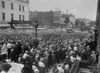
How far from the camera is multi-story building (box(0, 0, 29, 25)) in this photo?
1127 inches

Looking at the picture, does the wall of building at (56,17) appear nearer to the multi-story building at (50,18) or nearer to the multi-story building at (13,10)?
the multi-story building at (50,18)

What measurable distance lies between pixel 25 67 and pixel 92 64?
493 centimetres

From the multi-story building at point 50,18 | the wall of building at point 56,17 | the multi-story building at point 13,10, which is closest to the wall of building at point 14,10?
the multi-story building at point 13,10

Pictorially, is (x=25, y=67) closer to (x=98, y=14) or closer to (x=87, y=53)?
(x=87, y=53)

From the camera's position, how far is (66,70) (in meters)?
7.64

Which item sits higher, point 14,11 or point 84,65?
point 14,11

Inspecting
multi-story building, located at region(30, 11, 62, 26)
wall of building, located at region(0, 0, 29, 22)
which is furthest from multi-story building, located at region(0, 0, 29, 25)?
multi-story building, located at region(30, 11, 62, 26)

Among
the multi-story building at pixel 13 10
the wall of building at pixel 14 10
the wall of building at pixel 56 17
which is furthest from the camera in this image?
the wall of building at pixel 56 17

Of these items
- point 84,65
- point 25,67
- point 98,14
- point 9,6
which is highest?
point 9,6

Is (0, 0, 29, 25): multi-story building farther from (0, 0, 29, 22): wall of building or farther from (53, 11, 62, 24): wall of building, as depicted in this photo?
(53, 11, 62, 24): wall of building

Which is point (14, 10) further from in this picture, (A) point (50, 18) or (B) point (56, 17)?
(B) point (56, 17)

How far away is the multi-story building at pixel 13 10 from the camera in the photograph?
28.6 m

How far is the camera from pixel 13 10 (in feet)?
104

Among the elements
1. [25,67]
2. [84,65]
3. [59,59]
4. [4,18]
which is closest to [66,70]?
[25,67]
